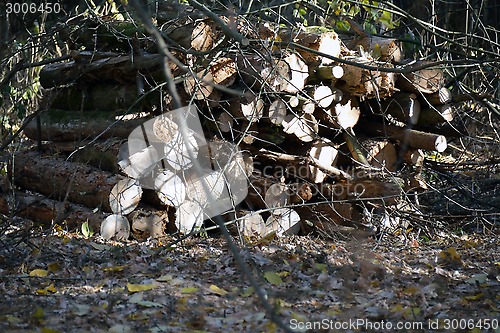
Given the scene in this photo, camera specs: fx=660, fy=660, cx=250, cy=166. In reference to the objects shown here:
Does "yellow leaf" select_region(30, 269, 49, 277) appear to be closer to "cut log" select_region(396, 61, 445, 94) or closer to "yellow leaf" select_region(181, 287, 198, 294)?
"yellow leaf" select_region(181, 287, 198, 294)

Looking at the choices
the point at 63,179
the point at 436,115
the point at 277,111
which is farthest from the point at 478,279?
the point at 63,179

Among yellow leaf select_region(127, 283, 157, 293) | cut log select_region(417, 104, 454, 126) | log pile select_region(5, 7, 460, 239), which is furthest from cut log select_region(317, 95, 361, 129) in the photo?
yellow leaf select_region(127, 283, 157, 293)

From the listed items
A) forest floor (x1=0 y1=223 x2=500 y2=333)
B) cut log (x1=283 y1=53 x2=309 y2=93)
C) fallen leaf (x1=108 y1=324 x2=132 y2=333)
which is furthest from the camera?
cut log (x1=283 y1=53 x2=309 y2=93)

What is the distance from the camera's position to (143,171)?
5203 mm

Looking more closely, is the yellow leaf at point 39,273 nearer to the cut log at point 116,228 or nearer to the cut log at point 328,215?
the cut log at point 116,228

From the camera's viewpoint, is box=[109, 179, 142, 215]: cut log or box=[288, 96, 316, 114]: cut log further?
box=[288, 96, 316, 114]: cut log

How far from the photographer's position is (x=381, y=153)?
6000mm

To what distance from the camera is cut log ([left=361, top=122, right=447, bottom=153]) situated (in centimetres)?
588

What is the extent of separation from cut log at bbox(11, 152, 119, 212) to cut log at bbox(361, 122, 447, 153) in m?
2.48

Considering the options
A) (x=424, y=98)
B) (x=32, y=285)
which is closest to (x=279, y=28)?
(x=424, y=98)

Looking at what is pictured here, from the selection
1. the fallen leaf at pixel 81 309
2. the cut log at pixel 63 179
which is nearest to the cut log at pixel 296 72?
the cut log at pixel 63 179

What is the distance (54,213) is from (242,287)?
2.41m

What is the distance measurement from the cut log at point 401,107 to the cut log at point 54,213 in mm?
2656

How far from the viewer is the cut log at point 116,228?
5.12 metres
